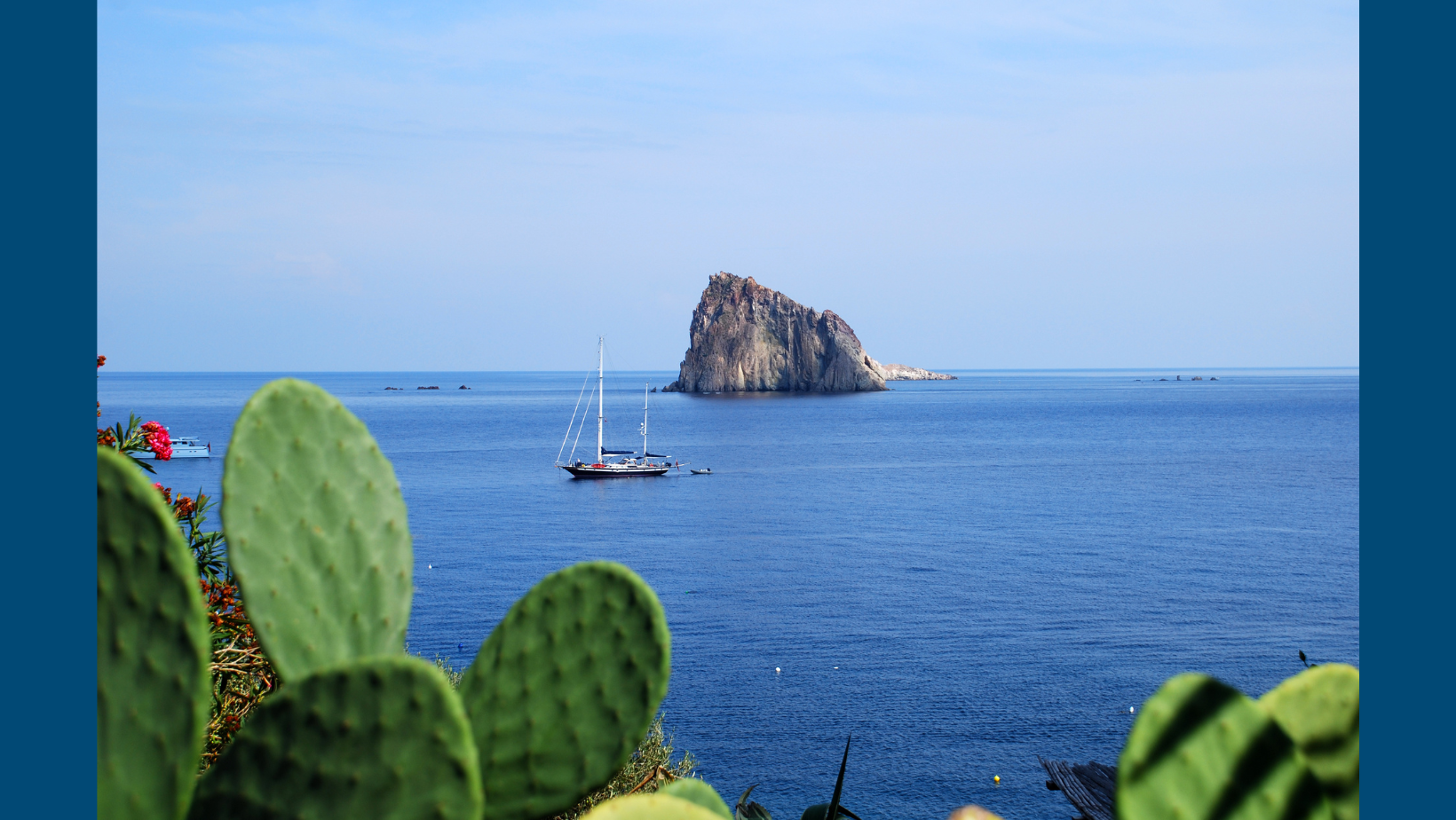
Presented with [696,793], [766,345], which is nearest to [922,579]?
[696,793]

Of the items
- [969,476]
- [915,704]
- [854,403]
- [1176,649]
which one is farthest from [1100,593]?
[854,403]

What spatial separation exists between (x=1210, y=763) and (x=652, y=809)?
0.44 meters

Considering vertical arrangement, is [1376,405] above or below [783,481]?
above

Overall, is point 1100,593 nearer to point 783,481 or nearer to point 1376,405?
point 783,481

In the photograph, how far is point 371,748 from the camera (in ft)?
2.90

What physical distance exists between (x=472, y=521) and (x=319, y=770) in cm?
6058

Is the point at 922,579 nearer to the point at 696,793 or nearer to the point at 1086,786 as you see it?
the point at 1086,786

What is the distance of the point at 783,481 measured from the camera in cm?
8044

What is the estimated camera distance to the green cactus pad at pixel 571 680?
1.29m

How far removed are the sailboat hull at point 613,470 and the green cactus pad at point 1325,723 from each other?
7953 cm

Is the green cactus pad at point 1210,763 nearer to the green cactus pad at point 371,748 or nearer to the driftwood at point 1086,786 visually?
the green cactus pad at point 371,748

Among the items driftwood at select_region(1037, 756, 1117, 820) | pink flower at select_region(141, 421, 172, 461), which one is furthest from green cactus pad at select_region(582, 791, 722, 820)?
driftwood at select_region(1037, 756, 1117, 820)

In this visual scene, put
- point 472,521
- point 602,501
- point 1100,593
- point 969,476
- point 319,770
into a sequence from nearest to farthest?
1. point 319,770
2. point 1100,593
3. point 472,521
4. point 602,501
5. point 969,476

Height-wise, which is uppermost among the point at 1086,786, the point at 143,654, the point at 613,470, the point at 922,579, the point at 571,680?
the point at 143,654
